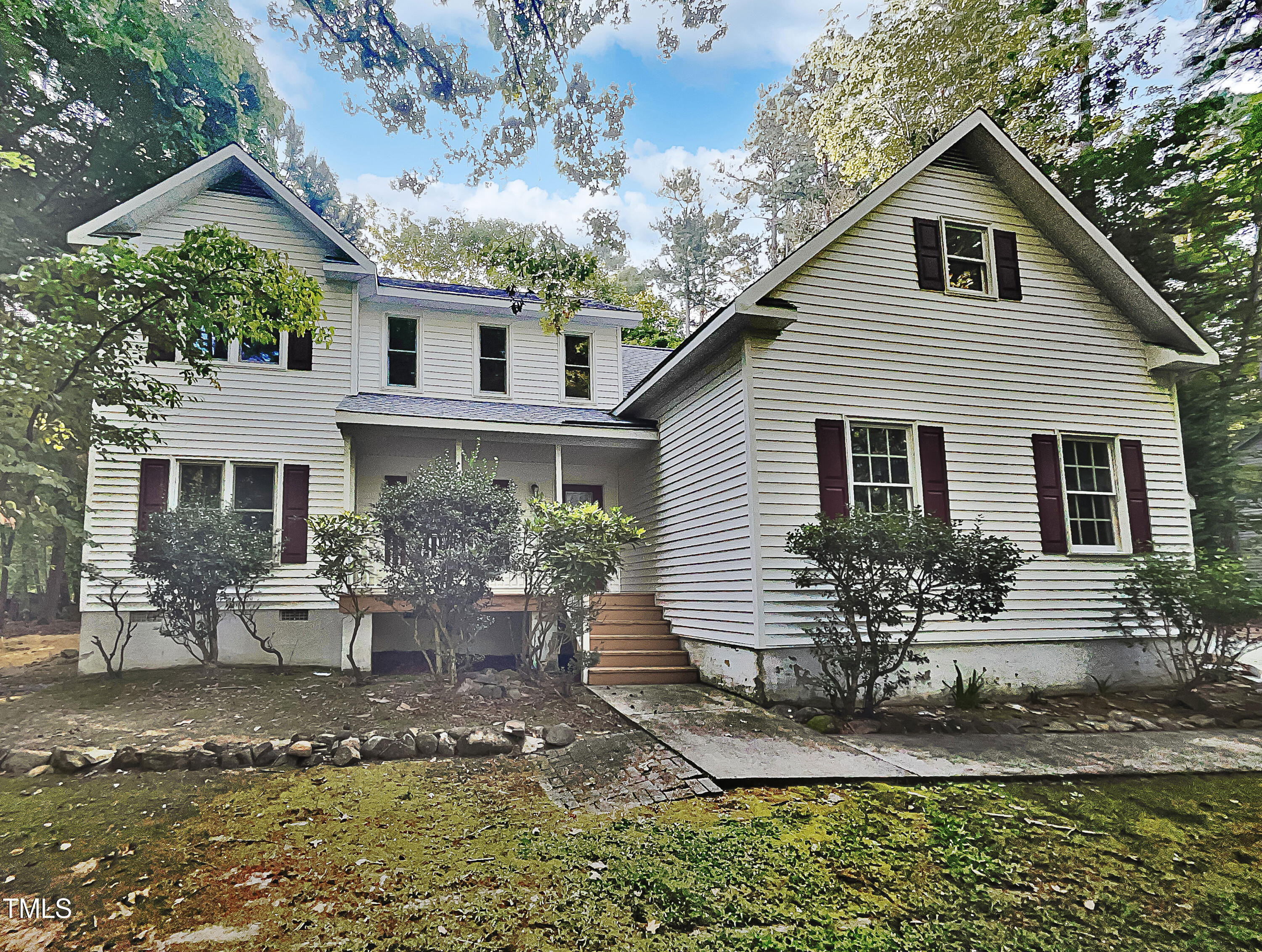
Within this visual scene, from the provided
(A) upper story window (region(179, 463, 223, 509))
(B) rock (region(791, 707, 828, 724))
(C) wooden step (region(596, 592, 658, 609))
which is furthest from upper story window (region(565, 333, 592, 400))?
(B) rock (region(791, 707, 828, 724))

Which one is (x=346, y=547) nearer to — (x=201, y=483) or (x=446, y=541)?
(x=446, y=541)

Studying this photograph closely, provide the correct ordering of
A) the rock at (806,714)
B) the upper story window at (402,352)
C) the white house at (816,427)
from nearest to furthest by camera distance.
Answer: the rock at (806,714), the white house at (816,427), the upper story window at (402,352)

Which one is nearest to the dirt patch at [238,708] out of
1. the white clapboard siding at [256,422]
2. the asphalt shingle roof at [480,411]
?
the white clapboard siding at [256,422]

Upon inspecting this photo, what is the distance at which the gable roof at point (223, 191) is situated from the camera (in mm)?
8570

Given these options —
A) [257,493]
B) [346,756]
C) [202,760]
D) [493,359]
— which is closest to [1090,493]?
[346,756]

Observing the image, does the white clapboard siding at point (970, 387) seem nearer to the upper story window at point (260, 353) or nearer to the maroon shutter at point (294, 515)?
the maroon shutter at point (294, 515)

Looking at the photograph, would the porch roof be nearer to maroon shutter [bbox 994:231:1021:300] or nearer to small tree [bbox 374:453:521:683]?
small tree [bbox 374:453:521:683]

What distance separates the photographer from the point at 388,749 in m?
5.11

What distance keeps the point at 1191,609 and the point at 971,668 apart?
2765mm

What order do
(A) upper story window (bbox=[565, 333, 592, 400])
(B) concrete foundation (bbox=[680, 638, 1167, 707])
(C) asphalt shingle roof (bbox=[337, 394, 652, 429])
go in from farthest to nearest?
(A) upper story window (bbox=[565, 333, 592, 400]) → (C) asphalt shingle roof (bbox=[337, 394, 652, 429]) → (B) concrete foundation (bbox=[680, 638, 1167, 707])

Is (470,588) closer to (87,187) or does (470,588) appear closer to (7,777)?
(7,777)

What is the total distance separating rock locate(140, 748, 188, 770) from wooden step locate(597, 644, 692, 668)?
15.1 ft

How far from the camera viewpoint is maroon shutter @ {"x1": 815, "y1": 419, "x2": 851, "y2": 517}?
288 inches

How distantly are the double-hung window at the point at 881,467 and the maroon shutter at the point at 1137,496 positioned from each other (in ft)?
11.0
